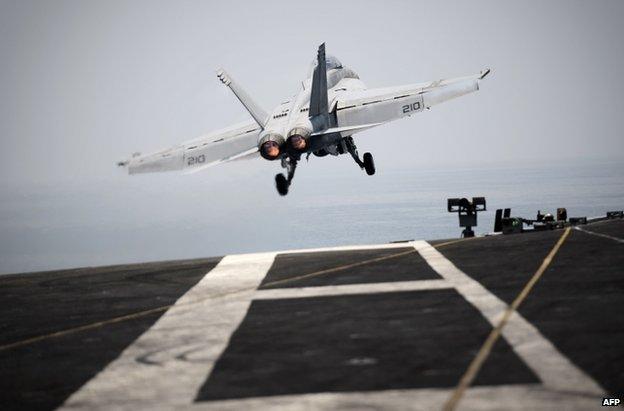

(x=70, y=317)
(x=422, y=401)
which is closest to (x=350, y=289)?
(x=70, y=317)

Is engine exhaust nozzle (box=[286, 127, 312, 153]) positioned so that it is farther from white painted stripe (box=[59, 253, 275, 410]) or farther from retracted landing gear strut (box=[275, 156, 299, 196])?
white painted stripe (box=[59, 253, 275, 410])

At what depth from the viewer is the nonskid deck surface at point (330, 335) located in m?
12.2

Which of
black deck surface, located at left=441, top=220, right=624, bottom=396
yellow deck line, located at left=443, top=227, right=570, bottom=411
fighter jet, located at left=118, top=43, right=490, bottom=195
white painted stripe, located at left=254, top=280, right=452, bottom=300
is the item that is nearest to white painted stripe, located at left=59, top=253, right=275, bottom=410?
white painted stripe, located at left=254, top=280, right=452, bottom=300

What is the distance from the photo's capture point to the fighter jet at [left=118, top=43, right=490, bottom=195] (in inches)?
1751

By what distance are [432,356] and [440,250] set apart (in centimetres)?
1387

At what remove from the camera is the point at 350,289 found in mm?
20938

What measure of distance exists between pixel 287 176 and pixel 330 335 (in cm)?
3060

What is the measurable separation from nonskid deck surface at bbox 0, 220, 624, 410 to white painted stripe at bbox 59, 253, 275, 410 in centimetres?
4

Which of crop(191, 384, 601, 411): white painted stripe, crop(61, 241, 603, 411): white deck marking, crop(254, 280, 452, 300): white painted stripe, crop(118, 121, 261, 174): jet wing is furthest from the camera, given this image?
crop(118, 121, 261, 174): jet wing

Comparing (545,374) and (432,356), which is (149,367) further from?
(545,374)

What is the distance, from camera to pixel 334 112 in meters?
50.9

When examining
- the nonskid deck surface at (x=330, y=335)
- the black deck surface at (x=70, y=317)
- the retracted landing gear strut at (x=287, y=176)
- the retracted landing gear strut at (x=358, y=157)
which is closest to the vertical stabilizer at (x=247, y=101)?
the retracted landing gear strut at (x=287, y=176)

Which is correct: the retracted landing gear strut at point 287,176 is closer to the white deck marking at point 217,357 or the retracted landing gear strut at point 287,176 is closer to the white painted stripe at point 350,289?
the white painted stripe at point 350,289

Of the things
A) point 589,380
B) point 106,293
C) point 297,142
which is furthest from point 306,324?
point 297,142
